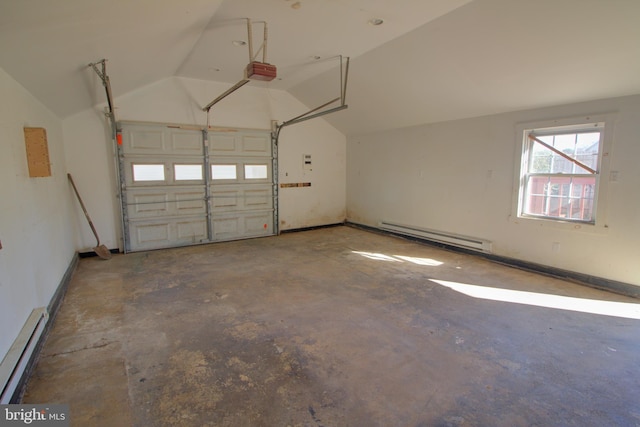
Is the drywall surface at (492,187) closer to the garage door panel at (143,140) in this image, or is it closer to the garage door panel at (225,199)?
the garage door panel at (225,199)

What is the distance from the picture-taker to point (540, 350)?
99.7 inches

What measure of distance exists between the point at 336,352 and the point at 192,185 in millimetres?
4476

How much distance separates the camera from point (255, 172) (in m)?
6.53

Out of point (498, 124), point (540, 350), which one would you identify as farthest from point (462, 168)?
point (540, 350)

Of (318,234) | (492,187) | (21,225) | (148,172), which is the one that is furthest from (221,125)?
(492,187)

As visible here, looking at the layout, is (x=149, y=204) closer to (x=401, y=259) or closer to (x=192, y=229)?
(x=192, y=229)

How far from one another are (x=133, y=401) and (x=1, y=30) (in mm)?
2345

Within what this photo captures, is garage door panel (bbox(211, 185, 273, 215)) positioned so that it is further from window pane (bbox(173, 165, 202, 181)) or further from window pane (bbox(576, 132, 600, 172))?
window pane (bbox(576, 132, 600, 172))

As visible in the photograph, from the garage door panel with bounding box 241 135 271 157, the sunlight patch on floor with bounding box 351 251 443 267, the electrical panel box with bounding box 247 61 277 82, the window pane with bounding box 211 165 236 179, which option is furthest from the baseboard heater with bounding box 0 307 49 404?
the garage door panel with bounding box 241 135 271 157

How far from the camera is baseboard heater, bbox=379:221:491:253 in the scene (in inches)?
199

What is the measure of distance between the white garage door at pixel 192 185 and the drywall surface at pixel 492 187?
237 centimetres

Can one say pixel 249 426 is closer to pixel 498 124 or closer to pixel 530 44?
pixel 530 44

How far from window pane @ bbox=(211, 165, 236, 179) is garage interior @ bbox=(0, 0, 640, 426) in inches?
1.7

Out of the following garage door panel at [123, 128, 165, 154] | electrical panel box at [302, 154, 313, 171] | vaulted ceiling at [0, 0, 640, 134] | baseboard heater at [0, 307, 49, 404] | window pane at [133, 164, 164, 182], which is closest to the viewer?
baseboard heater at [0, 307, 49, 404]
